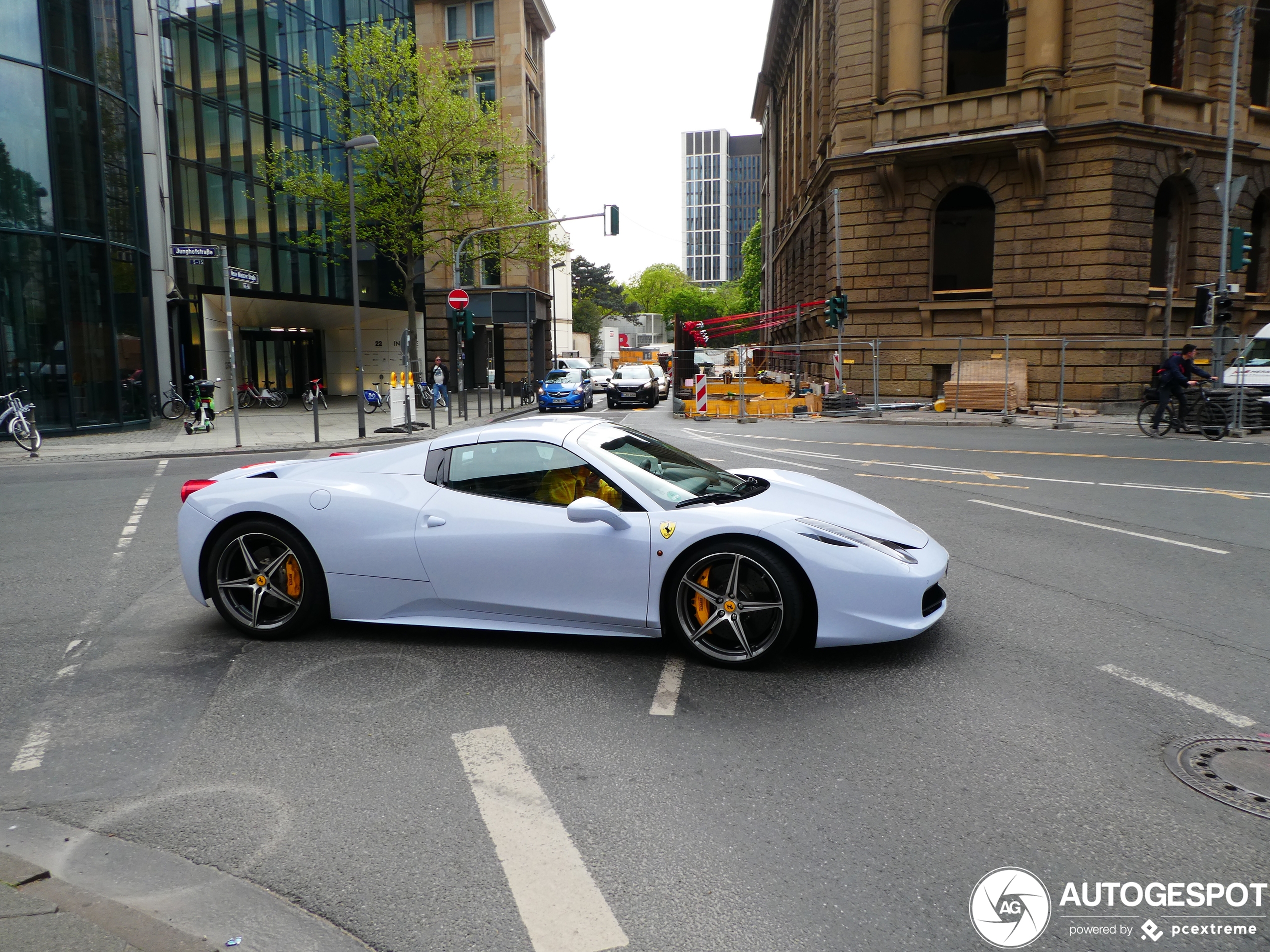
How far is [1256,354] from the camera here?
2003 centimetres

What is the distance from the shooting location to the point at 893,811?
323 cm

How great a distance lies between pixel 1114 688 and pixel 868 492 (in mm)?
6551

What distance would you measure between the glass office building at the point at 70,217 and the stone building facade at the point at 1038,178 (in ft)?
64.9

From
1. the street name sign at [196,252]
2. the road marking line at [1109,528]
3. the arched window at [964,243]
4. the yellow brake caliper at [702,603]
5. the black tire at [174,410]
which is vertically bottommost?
the road marking line at [1109,528]

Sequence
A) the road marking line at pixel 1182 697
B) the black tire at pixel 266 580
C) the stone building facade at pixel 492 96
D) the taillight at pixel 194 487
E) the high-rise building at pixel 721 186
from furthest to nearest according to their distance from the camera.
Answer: the high-rise building at pixel 721 186
the stone building facade at pixel 492 96
the taillight at pixel 194 487
the black tire at pixel 266 580
the road marking line at pixel 1182 697

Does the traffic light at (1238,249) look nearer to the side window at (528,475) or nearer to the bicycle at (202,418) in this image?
the side window at (528,475)

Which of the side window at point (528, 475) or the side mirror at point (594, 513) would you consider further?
the side window at point (528, 475)

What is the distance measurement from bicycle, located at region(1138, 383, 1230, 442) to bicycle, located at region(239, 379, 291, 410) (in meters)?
27.2

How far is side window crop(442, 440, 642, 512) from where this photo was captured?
16.3ft

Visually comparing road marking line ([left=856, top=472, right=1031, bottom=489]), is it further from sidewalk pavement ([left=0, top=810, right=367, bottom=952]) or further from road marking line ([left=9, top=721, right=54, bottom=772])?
sidewalk pavement ([left=0, top=810, right=367, bottom=952])

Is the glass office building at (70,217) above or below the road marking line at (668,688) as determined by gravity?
above

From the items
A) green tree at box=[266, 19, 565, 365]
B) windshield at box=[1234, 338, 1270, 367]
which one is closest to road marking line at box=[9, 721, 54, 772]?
windshield at box=[1234, 338, 1270, 367]

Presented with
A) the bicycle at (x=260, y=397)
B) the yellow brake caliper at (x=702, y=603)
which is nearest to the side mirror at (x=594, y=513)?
the yellow brake caliper at (x=702, y=603)

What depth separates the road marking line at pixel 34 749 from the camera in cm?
374
